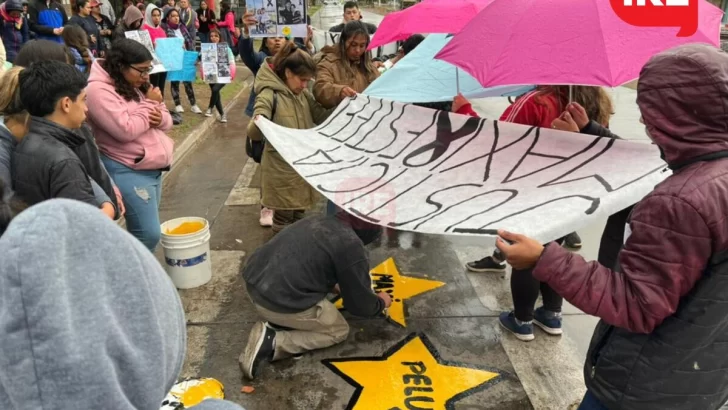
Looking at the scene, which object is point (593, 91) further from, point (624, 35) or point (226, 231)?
point (226, 231)

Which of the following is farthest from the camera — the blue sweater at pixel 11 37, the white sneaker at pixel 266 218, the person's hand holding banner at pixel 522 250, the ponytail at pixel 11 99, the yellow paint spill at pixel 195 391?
the blue sweater at pixel 11 37

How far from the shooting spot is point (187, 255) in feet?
11.3

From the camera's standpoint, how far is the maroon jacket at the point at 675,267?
1.29 metres

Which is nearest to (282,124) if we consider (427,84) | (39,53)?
(427,84)

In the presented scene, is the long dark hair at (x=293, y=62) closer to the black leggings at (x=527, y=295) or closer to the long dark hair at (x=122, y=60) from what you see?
the long dark hair at (x=122, y=60)

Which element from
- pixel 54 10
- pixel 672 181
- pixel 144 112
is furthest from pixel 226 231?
pixel 54 10

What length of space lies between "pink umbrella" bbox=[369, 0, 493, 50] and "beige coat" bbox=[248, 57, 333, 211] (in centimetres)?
89

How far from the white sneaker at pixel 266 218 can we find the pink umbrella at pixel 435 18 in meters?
1.81

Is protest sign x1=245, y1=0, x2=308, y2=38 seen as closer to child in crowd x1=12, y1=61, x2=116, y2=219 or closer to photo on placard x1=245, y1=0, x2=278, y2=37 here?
photo on placard x1=245, y1=0, x2=278, y2=37

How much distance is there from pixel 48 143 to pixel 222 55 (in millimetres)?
5749

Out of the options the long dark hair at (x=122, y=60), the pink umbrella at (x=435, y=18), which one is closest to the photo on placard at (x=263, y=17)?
the pink umbrella at (x=435, y=18)

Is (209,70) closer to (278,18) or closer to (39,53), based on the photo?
(278,18)

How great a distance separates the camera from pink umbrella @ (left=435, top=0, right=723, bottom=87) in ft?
7.05

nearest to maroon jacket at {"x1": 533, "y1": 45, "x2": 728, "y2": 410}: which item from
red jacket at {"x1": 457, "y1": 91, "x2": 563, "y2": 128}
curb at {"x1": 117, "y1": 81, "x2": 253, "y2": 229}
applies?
red jacket at {"x1": 457, "y1": 91, "x2": 563, "y2": 128}
